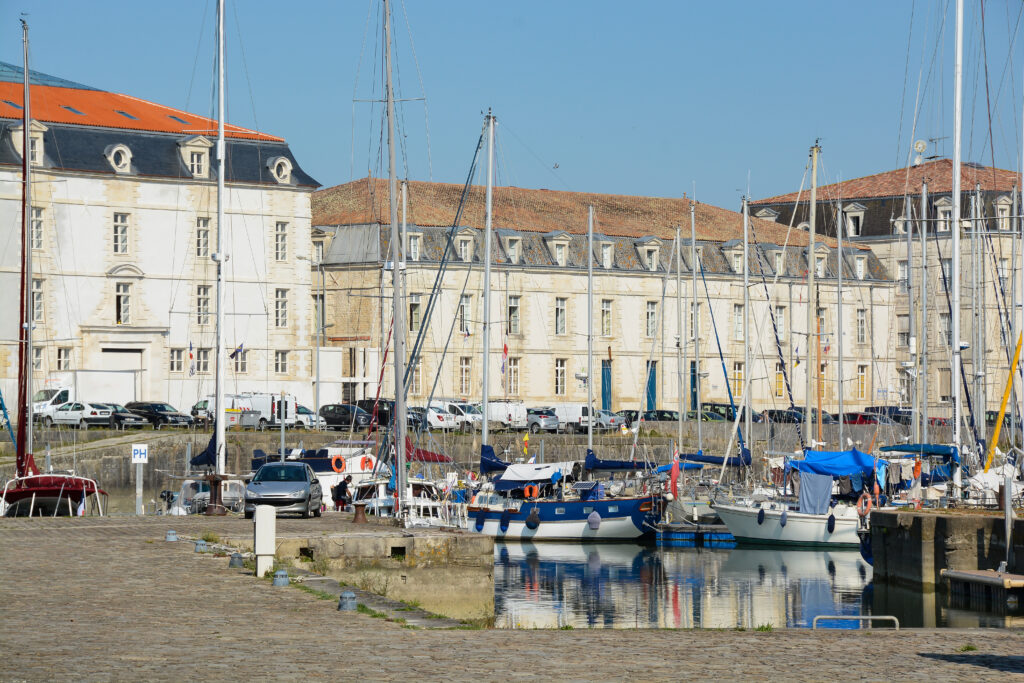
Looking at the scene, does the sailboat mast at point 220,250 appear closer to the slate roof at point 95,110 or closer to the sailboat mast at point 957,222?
the sailboat mast at point 957,222

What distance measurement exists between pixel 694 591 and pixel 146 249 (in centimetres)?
4054

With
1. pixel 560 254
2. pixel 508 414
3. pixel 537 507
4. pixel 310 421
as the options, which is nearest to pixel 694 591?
pixel 537 507

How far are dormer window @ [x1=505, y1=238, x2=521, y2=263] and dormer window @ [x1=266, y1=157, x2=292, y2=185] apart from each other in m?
11.9

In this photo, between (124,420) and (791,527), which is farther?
(124,420)

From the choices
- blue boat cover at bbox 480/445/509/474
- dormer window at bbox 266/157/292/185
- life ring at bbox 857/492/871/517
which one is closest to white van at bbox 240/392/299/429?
dormer window at bbox 266/157/292/185

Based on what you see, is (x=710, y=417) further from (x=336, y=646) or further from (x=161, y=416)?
(x=336, y=646)

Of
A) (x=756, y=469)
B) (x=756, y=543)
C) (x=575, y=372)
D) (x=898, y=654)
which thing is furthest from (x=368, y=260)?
(x=898, y=654)

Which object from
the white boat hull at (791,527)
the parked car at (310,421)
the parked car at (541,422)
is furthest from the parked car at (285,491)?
the parked car at (541,422)

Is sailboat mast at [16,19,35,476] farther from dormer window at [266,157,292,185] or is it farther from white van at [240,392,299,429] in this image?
dormer window at [266,157,292,185]

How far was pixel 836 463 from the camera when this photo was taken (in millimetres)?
40188

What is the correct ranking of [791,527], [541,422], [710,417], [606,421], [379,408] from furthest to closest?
[710,417] < [606,421] < [541,422] < [379,408] < [791,527]

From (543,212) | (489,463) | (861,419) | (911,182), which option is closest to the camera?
(489,463)

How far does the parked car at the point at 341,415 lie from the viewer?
60.7 meters

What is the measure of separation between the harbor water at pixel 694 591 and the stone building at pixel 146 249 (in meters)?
26.8
